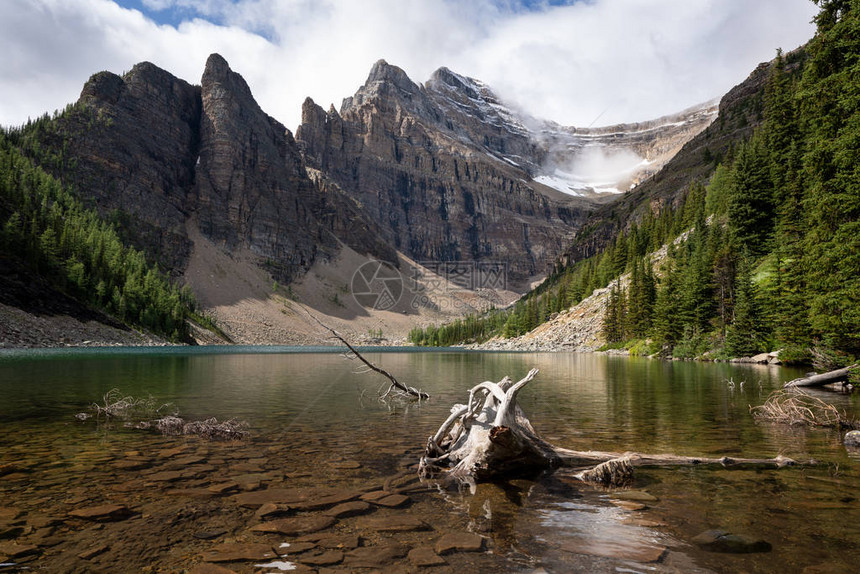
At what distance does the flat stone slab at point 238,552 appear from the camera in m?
6.16

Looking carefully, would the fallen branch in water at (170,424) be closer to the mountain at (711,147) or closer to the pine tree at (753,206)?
the pine tree at (753,206)

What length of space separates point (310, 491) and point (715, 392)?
25.2m

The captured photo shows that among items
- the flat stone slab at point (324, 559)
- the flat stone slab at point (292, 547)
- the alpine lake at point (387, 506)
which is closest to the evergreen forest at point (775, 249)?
the alpine lake at point (387, 506)

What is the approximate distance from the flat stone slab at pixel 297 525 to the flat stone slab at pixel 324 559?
890mm

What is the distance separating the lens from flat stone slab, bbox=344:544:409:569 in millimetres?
6074

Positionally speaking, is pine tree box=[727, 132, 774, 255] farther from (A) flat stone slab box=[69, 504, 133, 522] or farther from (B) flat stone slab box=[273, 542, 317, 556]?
(A) flat stone slab box=[69, 504, 133, 522]

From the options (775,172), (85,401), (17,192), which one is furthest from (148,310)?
(775,172)

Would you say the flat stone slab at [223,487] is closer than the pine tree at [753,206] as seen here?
Yes

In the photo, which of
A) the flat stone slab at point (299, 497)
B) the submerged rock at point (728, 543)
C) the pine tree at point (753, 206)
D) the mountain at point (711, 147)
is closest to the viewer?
the submerged rock at point (728, 543)

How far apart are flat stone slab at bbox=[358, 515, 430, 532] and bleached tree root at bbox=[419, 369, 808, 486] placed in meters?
2.50

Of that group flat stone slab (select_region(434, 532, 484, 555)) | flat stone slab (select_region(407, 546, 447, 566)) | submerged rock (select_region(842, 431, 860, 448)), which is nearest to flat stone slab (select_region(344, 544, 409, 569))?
flat stone slab (select_region(407, 546, 447, 566))

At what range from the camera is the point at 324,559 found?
6.19 metres

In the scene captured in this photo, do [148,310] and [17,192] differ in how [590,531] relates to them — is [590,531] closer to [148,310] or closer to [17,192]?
[148,310]

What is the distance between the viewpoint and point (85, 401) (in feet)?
72.5
